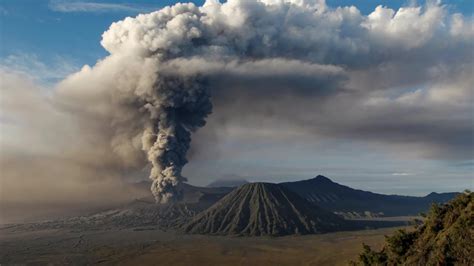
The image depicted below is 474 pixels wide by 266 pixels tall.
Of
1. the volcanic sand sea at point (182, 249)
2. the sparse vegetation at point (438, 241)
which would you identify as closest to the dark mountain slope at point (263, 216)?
the volcanic sand sea at point (182, 249)

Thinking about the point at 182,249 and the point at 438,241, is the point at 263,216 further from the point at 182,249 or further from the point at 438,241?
the point at 438,241

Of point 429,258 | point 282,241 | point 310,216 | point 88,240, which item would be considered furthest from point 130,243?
point 429,258

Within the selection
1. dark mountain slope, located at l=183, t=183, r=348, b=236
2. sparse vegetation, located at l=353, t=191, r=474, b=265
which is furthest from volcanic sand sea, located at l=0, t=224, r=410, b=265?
sparse vegetation, located at l=353, t=191, r=474, b=265

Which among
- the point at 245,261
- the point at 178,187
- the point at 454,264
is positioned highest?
the point at 178,187

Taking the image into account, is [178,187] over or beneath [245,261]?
over

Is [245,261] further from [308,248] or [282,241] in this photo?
[282,241]

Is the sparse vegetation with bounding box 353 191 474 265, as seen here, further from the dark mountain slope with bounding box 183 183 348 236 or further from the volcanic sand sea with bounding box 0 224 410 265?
the dark mountain slope with bounding box 183 183 348 236

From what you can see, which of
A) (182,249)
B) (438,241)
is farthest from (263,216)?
(438,241)
